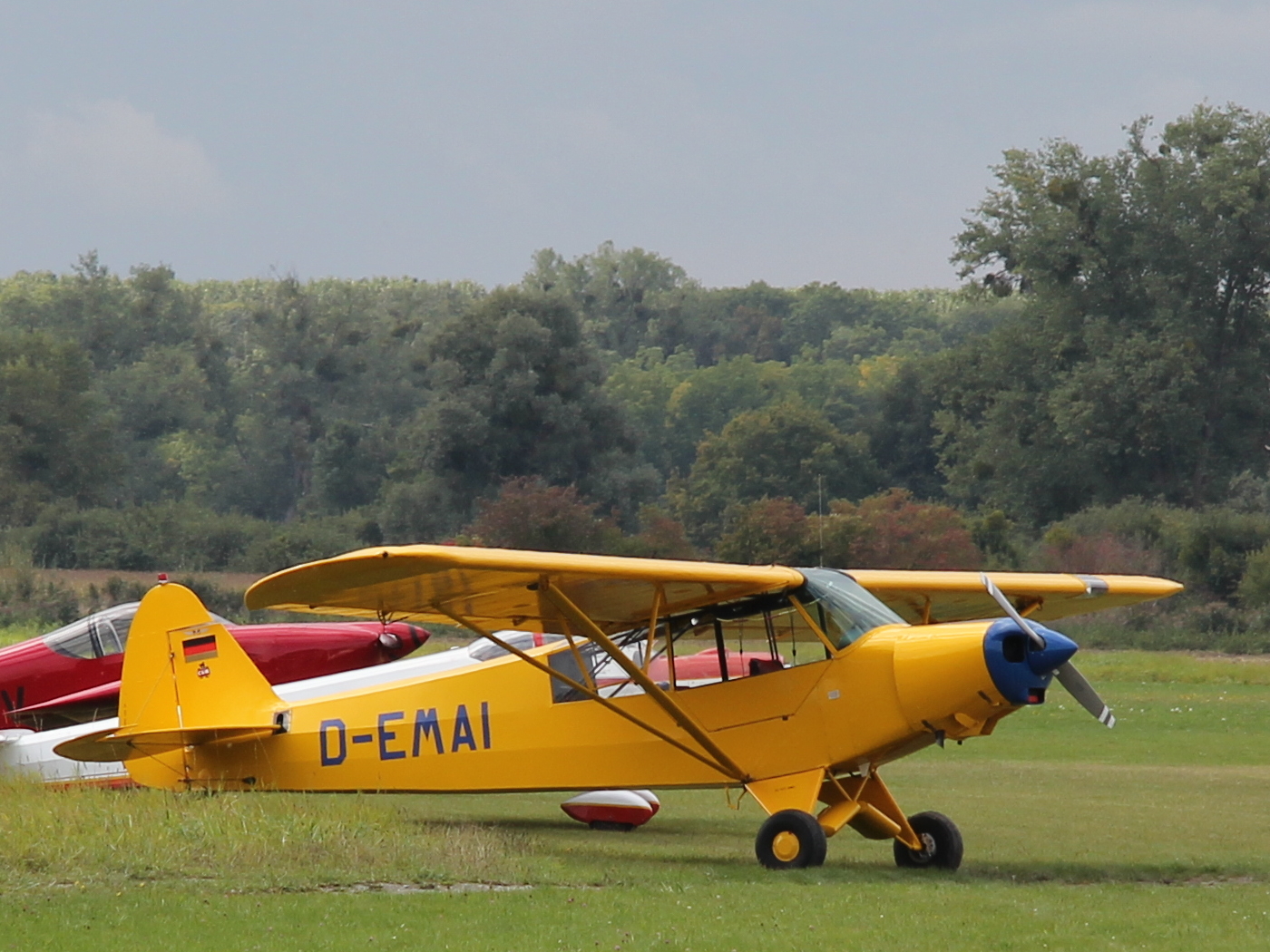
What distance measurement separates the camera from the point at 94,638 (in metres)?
17.1

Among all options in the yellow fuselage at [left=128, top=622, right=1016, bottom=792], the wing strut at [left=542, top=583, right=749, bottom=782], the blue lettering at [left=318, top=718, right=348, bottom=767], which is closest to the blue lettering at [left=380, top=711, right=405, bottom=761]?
the yellow fuselage at [left=128, top=622, right=1016, bottom=792]

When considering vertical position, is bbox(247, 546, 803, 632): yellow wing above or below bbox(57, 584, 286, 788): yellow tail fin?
above

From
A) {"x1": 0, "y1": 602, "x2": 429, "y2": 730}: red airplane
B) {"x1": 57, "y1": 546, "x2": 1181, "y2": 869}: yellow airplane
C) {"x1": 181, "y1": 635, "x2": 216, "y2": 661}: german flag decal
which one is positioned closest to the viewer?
{"x1": 57, "y1": 546, "x2": 1181, "y2": 869}: yellow airplane

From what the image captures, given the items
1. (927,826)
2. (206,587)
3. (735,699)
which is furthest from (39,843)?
(206,587)

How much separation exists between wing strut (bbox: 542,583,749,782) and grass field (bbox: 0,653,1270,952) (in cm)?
79

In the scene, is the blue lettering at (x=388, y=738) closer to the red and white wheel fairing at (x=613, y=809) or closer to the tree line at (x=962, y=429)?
the red and white wheel fairing at (x=613, y=809)

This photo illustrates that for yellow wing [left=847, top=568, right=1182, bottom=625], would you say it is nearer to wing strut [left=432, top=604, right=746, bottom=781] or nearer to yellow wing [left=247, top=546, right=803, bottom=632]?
yellow wing [left=247, top=546, right=803, bottom=632]

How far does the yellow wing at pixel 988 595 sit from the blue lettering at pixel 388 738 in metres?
3.92

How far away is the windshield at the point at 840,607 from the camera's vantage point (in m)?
11.6

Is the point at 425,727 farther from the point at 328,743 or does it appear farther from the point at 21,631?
the point at 21,631

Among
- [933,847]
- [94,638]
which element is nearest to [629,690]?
[933,847]

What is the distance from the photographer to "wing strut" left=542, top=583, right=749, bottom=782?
11.3 m

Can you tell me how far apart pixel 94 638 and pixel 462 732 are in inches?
235

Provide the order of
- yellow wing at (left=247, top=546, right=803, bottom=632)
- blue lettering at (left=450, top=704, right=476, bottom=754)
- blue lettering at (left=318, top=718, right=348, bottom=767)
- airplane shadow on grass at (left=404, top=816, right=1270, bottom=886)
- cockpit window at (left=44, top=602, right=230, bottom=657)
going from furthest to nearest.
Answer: cockpit window at (left=44, top=602, right=230, bottom=657) < blue lettering at (left=318, top=718, right=348, bottom=767) < blue lettering at (left=450, top=704, right=476, bottom=754) < airplane shadow on grass at (left=404, top=816, right=1270, bottom=886) < yellow wing at (left=247, top=546, right=803, bottom=632)
